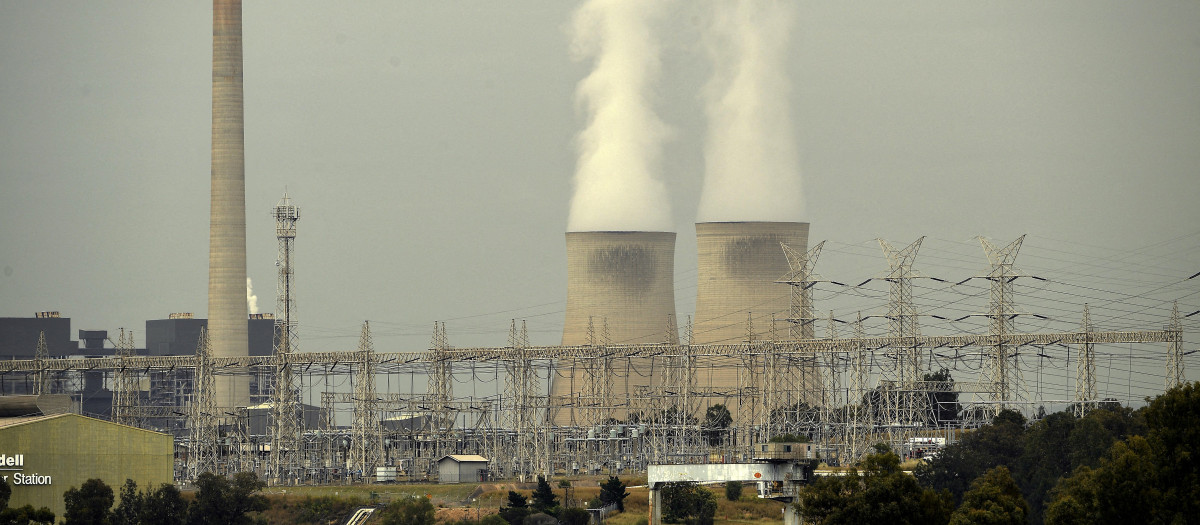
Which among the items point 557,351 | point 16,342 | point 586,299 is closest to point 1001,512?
point 557,351

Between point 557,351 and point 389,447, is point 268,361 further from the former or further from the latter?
point 557,351

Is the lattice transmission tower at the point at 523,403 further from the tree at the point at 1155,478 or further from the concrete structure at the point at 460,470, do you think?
the tree at the point at 1155,478

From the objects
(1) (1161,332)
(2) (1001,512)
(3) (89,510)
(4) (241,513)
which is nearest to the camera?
(2) (1001,512)

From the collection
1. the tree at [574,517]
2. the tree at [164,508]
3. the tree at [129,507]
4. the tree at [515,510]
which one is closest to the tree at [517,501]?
the tree at [515,510]

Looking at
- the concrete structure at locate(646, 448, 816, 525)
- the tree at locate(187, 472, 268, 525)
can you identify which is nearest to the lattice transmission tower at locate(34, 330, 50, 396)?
the tree at locate(187, 472, 268, 525)

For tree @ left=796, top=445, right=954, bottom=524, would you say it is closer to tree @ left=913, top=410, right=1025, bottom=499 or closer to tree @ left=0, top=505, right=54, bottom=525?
tree @ left=0, top=505, right=54, bottom=525
